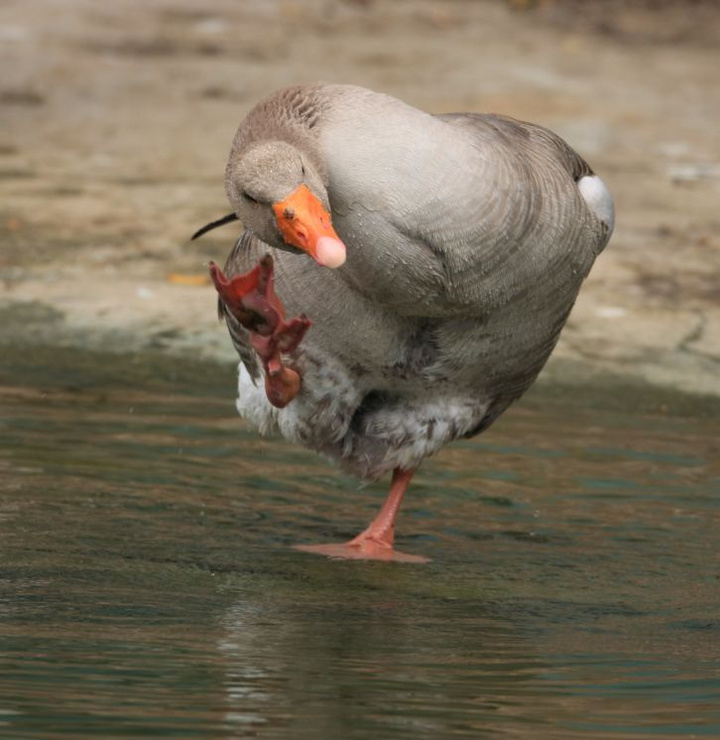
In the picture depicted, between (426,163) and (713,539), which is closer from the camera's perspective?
(426,163)

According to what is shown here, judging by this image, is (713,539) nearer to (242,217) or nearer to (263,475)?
Answer: (263,475)

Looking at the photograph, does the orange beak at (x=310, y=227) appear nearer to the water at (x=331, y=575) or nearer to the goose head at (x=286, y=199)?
the goose head at (x=286, y=199)

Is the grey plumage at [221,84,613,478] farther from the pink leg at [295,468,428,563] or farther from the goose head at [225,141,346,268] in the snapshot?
the pink leg at [295,468,428,563]

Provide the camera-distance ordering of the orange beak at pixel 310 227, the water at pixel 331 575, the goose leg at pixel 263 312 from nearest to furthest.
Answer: the water at pixel 331 575 < the orange beak at pixel 310 227 < the goose leg at pixel 263 312

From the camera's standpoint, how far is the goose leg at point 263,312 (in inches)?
202

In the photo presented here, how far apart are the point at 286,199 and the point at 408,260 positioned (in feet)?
1.62

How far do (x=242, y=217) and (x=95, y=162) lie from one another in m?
7.05

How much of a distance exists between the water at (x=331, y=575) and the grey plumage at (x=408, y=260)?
0.49m

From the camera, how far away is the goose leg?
5125mm

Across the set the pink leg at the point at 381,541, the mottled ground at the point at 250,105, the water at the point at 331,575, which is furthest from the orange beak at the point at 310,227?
the mottled ground at the point at 250,105

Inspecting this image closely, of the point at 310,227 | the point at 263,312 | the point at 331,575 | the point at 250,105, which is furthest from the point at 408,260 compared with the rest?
the point at 250,105

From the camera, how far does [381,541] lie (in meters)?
6.04

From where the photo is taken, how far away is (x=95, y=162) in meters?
11.4

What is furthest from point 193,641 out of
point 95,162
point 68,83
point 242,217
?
point 68,83
